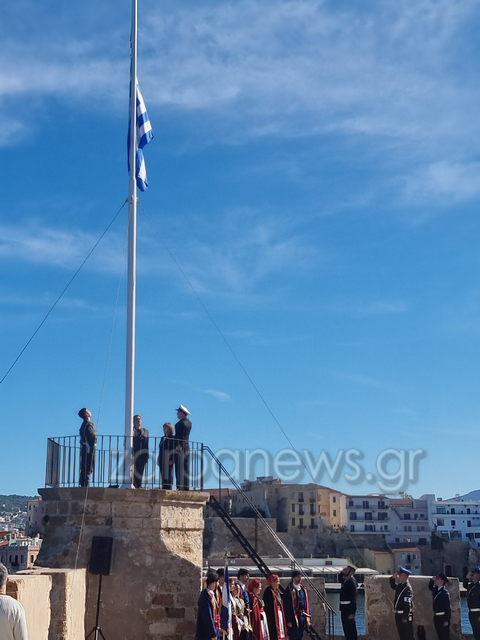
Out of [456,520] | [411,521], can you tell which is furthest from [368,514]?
[456,520]

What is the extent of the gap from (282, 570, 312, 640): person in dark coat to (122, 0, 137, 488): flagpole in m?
2.95

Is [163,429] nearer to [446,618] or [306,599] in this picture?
[306,599]

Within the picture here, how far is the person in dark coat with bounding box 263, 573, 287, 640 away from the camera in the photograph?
11.2 m

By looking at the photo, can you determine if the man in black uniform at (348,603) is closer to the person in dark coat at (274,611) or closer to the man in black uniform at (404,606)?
the man in black uniform at (404,606)

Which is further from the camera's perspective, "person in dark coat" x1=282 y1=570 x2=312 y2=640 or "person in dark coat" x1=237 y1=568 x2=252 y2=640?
"person in dark coat" x1=282 y1=570 x2=312 y2=640

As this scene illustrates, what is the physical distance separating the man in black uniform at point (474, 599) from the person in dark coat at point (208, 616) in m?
4.63

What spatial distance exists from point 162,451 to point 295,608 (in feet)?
10.4

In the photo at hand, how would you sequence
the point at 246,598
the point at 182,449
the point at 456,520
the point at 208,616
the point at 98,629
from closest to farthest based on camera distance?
the point at 208,616 → the point at 98,629 → the point at 246,598 → the point at 182,449 → the point at 456,520

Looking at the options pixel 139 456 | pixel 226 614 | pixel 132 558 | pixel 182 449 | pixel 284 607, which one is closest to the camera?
pixel 226 614

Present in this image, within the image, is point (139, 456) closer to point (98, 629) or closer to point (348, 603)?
point (98, 629)

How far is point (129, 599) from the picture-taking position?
11.0m

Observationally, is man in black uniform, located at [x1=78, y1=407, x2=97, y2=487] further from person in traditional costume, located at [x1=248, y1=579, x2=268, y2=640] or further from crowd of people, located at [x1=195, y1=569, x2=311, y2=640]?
person in traditional costume, located at [x1=248, y1=579, x2=268, y2=640]

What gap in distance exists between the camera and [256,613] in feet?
35.9

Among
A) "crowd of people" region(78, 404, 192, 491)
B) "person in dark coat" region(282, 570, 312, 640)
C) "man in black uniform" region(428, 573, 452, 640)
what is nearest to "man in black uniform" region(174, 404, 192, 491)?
"crowd of people" region(78, 404, 192, 491)
